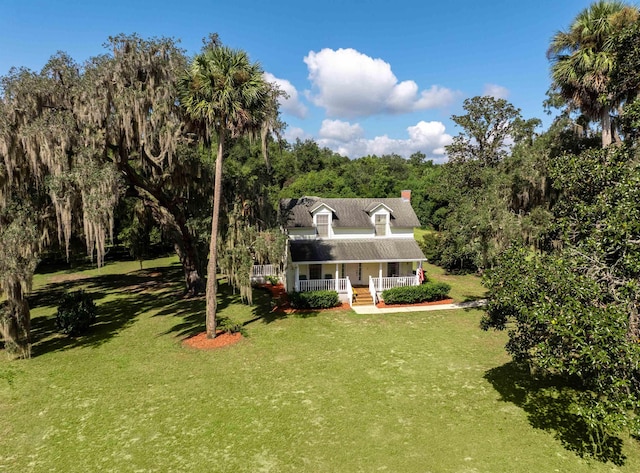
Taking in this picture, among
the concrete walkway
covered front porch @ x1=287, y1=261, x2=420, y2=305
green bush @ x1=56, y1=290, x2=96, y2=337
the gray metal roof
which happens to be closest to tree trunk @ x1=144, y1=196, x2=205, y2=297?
green bush @ x1=56, y1=290, x2=96, y2=337

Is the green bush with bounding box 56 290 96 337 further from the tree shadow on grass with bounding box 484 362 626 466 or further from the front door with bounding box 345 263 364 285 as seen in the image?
the tree shadow on grass with bounding box 484 362 626 466

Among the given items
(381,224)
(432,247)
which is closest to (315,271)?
(381,224)

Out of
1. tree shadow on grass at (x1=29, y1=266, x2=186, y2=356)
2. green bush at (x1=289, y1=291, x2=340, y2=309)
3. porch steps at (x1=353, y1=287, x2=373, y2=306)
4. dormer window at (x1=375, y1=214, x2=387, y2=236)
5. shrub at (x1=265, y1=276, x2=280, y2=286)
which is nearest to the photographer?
tree shadow on grass at (x1=29, y1=266, x2=186, y2=356)

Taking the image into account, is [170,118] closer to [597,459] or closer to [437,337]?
[437,337]

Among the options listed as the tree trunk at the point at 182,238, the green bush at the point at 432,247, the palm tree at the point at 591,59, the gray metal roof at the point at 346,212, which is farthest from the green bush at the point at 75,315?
the green bush at the point at 432,247

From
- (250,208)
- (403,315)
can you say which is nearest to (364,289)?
(403,315)

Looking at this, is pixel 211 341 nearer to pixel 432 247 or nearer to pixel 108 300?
pixel 108 300

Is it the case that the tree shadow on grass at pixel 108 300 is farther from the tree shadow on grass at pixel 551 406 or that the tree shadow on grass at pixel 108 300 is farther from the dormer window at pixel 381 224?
the tree shadow on grass at pixel 551 406
